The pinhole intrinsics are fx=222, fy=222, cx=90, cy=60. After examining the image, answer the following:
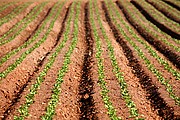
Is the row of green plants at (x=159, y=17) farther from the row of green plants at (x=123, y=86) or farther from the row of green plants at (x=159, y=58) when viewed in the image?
the row of green plants at (x=123, y=86)

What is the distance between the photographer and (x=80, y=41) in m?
24.0

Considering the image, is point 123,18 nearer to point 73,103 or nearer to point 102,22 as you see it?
point 102,22

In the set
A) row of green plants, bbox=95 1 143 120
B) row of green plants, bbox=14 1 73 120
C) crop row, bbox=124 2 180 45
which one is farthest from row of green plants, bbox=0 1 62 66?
crop row, bbox=124 2 180 45

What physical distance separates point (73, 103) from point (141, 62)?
7594 mm

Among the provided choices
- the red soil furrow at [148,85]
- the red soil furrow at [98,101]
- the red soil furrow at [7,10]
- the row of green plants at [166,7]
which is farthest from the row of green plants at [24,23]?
the row of green plants at [166,7]

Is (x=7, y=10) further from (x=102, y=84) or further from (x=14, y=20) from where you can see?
(x=102, y=84)

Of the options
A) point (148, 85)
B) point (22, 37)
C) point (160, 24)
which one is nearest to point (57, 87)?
point (148, 85)

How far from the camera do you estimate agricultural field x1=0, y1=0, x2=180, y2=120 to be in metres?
12.7

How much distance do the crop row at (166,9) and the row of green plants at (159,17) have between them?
1007mm

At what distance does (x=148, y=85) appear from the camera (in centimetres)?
1520

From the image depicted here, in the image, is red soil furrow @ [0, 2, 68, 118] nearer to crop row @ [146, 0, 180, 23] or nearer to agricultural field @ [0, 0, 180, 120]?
agricultural field @ [0, 0, 180, 120]

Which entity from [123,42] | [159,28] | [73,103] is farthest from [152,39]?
[73,103]

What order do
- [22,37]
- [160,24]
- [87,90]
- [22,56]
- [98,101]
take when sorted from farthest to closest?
[160,24] < [22,37] < [22,56] < [87,90] < [98,101]

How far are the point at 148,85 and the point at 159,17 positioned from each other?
65.9ft
